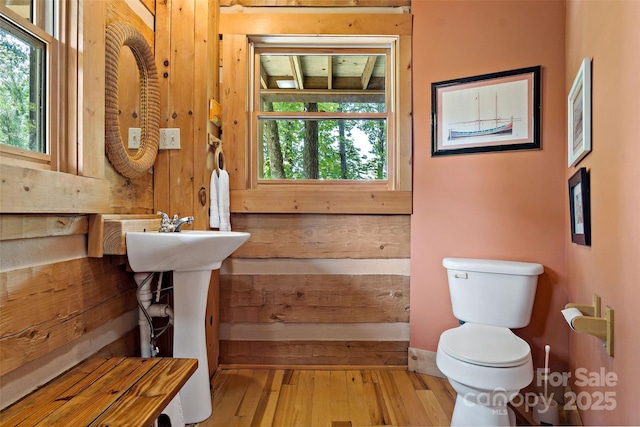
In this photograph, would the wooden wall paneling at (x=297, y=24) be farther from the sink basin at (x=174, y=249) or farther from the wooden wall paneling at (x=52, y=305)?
the wooden wall paneling at (x=52, y=305)

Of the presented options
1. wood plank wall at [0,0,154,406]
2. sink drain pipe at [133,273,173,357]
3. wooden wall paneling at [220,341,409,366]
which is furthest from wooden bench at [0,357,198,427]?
wooden wall paneling at [220,341,409,366]

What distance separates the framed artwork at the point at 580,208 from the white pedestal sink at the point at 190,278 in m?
1.40

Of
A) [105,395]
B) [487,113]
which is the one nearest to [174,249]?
[105,395]

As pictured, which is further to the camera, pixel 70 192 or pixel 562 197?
pixel 562 197

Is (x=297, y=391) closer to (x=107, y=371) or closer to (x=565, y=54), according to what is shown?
(x=107, y=371)

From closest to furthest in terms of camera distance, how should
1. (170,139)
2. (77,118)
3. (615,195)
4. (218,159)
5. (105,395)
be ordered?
(105,395), (615,195), (77,118), (170,139), (218,159)

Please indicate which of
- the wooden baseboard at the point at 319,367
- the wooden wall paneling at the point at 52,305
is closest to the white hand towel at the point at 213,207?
the wooden wall paneling at the point at 52,305

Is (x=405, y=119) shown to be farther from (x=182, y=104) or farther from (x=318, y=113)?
(x=182, y=104)

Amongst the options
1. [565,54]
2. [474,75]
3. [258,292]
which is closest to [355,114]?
[474,75]

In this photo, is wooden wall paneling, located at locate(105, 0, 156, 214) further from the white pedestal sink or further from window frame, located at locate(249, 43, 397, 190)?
window frame, located at locate(249, 43, 397, 190)

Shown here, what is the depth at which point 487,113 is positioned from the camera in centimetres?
184

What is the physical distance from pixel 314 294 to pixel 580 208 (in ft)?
4.61

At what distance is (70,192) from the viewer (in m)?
1.09

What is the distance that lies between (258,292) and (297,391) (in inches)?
23.5
